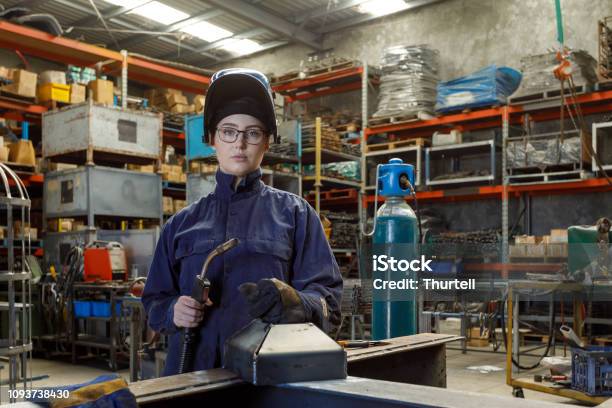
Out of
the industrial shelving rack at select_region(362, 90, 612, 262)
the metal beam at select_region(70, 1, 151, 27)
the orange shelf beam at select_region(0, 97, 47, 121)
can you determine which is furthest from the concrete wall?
the orange shelf beam at select_region(0, 97, 47, 121)

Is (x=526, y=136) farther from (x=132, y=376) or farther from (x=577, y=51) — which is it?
(x=132, y=376)

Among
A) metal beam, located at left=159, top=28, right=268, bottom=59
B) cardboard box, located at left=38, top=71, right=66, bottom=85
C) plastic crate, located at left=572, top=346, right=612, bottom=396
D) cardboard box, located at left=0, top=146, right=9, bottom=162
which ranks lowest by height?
plastic crate, located at left=572, top=346, right=612, bottom=396

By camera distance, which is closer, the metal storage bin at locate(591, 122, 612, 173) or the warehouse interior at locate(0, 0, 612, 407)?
the warehouse interior at locate(0, 0, 612, 407)

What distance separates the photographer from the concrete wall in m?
9.98

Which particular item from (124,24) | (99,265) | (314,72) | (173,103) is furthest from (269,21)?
(99,265)

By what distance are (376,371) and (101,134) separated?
645 centimetres

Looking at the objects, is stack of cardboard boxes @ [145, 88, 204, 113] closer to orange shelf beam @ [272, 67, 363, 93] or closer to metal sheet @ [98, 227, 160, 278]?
orange shelf beam @ [272, 67, 363, 93]

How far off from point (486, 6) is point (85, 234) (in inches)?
309

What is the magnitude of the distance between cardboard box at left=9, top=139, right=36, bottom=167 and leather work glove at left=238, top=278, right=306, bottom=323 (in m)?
8.21

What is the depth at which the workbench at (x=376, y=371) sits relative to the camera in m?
1.32

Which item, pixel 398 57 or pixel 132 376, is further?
pixel 398 57

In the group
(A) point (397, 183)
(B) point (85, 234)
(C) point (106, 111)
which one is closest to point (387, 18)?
(C) point (106, 111)

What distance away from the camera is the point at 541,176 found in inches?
352

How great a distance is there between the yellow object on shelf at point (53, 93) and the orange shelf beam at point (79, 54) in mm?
617
